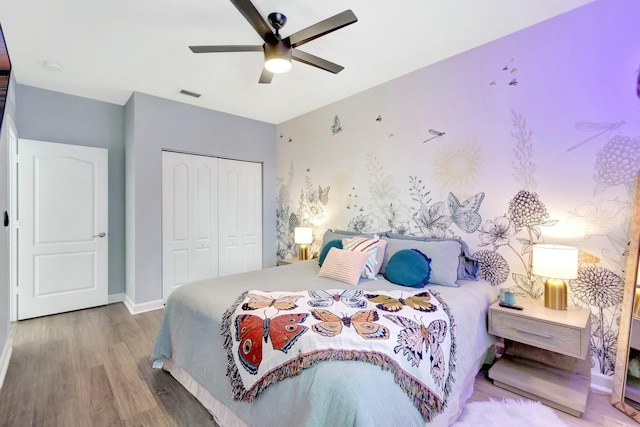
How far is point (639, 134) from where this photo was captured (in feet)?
6.23

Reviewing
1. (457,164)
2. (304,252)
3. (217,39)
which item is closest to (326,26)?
(217,39)

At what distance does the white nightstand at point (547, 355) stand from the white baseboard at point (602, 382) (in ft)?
0.12

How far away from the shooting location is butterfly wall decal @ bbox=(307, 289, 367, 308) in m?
1.79

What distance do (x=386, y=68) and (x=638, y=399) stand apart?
10.2 ft

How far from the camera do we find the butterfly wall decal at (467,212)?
8.51ft

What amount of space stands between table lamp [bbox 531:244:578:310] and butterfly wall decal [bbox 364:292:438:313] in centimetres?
77

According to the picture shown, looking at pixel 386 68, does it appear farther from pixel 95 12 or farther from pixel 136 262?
pixel 136 262

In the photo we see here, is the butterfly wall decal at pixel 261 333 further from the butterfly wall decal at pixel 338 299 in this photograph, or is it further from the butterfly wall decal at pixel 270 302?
Answer: the butterfly wall decal at pixel 338 299

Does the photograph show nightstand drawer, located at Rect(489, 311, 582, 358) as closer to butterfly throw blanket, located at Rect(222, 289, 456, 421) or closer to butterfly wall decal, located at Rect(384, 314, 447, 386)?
butterfly throw blanket, located at Rect(222, 289, 456, 421)

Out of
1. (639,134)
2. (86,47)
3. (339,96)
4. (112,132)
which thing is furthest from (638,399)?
(112,132)

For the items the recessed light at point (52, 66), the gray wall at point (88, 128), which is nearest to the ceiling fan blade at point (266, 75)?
the recessed light at point (52, 66)

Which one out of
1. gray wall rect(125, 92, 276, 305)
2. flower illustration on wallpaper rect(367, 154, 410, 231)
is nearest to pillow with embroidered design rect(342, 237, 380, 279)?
flower illustration on wallpaper rect(367, 154, 410, 231)

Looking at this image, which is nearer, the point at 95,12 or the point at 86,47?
the point at 95,12

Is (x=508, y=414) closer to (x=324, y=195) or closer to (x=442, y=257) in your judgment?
(x=442, y=257)
